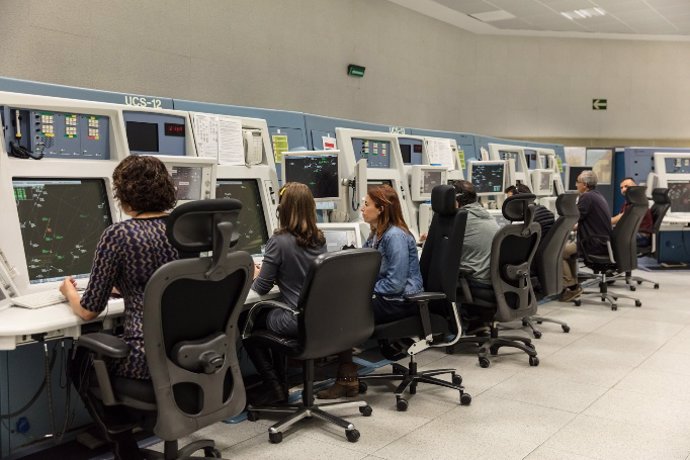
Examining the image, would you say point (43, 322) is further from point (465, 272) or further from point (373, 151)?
point (373, 151)

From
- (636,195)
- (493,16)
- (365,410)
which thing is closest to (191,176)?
(365,410)

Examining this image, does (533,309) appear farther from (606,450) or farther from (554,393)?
(606,450)

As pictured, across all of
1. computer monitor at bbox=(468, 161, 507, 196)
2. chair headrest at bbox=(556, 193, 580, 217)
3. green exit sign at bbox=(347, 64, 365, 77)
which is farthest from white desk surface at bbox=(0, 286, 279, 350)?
green exit sign at bbox=(347, 64, 365, 77)

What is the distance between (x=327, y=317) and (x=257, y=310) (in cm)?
38

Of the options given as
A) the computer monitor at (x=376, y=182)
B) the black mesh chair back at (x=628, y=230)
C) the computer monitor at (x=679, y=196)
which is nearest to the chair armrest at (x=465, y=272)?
the computer monitor at (x=376, y=182)

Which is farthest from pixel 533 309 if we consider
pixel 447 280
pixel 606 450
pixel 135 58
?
pixel 135 58

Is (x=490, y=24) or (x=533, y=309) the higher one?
(x=490, y=24)

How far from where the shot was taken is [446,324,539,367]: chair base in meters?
3.99

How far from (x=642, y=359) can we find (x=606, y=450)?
5.28 ft

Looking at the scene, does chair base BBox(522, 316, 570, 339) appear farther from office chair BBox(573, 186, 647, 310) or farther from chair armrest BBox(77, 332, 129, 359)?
chair armrest BBox(77, 332, 129, 359)

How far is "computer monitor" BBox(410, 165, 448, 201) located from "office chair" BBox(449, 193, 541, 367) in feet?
3.30

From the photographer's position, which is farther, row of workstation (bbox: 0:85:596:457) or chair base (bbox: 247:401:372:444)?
chair base (bbox: 247:401:372:444)

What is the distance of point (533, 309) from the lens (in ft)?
13.0

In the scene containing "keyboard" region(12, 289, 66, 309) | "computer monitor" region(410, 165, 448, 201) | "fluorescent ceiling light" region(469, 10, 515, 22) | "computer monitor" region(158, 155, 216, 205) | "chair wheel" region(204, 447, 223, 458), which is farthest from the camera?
"fluorescent ceiling light" region(469, 10, 515, 22)
